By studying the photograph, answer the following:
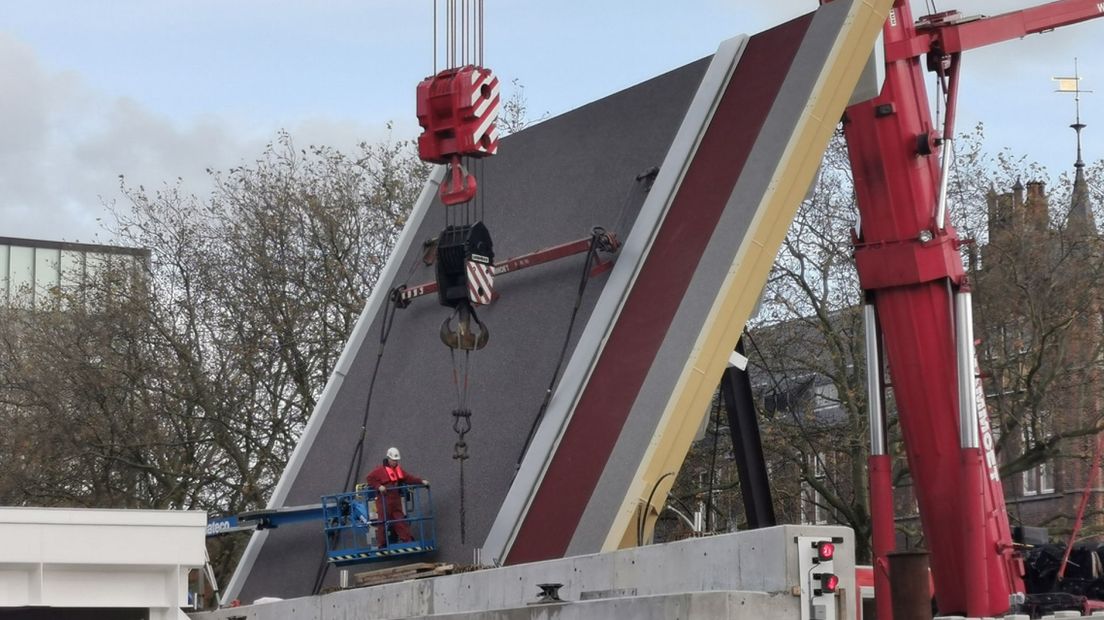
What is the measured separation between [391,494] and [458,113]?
3.79m

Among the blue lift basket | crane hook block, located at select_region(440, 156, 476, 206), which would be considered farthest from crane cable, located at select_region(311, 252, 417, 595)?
crane hook block, located at select_region(440, 156, 476, 206)

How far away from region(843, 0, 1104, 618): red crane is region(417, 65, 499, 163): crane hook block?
11.8 feet

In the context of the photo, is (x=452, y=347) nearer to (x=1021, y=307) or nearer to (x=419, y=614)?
(x=419, y=614)

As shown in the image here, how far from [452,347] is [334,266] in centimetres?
1517

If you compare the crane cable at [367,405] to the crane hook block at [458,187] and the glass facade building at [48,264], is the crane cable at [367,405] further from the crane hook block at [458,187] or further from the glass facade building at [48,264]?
the glass facade building at [48,264]

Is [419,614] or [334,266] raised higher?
[334,266]

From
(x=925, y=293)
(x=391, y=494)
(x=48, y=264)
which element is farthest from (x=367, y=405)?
(x=48, y=264)

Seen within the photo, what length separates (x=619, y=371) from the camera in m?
14.7

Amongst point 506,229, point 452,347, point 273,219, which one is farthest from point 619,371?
point 273,219

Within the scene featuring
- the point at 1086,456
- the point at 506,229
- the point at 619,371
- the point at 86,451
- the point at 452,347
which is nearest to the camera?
the point at 619,371

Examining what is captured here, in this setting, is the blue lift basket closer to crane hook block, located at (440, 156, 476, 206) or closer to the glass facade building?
crane hook block, located at (440, 156, 476, 206)

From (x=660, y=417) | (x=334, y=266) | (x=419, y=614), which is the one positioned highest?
(x=334, y=266)

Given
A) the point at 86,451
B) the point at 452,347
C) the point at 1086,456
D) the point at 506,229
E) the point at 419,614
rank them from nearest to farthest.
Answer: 1. the point at 419,614
2. the point at 452,347
3. the point at 506,229
4. the point at 1086,456
5. the point at 86,451

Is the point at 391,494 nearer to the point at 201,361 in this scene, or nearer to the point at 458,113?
the point at 458,113
